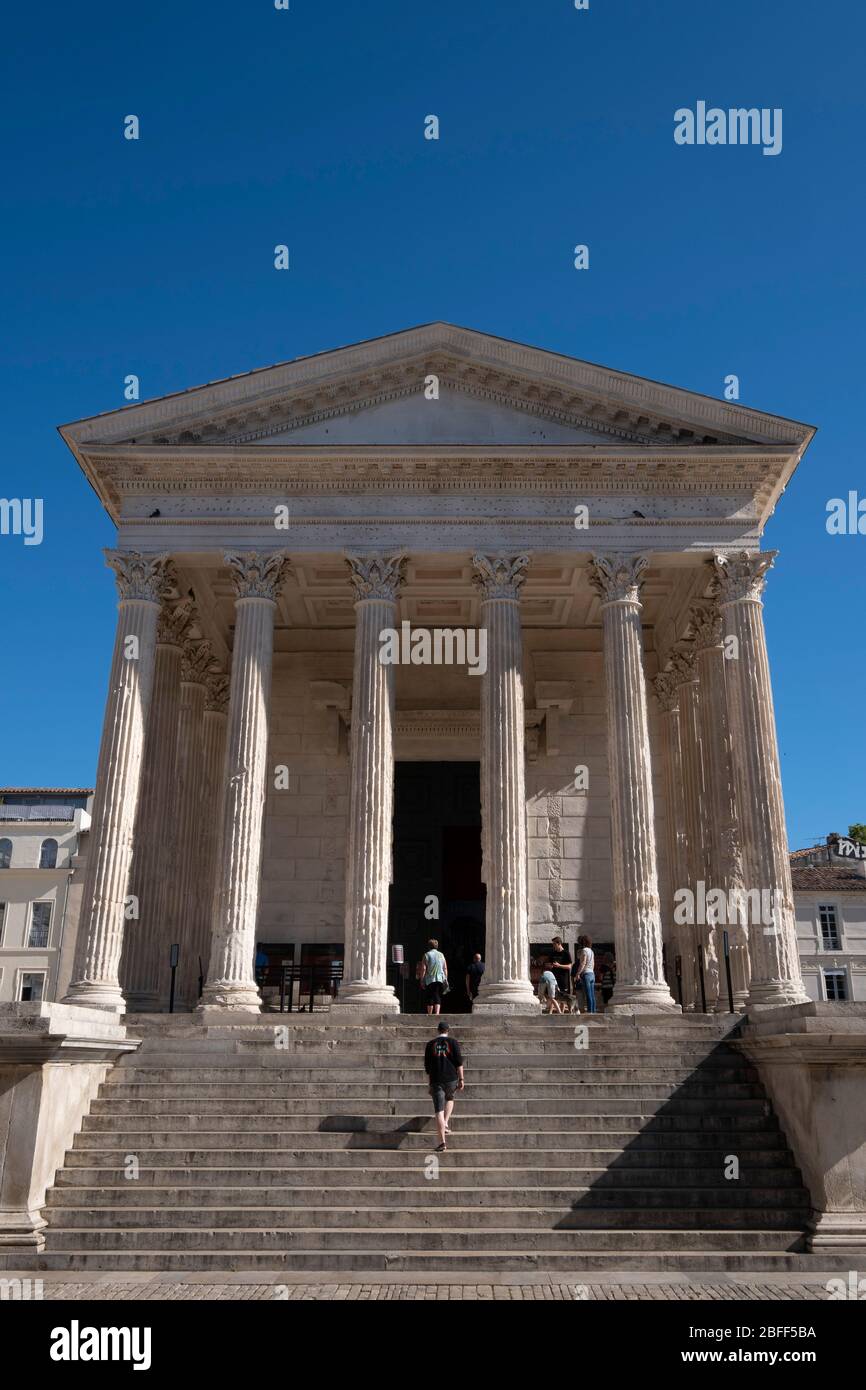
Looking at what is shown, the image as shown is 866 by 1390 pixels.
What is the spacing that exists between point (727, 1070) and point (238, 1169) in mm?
6884

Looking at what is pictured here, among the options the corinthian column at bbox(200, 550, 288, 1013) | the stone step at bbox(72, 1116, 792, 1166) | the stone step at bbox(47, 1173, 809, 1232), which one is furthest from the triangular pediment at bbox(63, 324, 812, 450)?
the stone step at bbox(47, 1173, 809, 1232)

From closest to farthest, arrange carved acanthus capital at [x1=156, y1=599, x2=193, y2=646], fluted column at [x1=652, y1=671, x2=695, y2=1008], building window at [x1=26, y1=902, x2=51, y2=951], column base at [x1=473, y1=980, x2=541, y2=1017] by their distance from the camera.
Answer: column base at [x1=473, y1=980, x2=541, y2=1017], carved acanthus capital at [x1=156, y1=599, x2=193, y2=646], fluted column at [x1=652, y1=671, x2=695, y2=1008], building window at [x1=26, y1=902, x2=51, y2=951]

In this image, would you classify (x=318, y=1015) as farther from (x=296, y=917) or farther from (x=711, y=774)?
(x=711, y=774)

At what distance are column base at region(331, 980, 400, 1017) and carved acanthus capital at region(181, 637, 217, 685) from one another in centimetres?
883

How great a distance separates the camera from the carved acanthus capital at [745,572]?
2109 cm

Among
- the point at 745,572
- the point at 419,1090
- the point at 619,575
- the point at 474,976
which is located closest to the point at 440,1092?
the point at 419,1090

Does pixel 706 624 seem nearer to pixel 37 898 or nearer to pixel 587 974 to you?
pixel 587 974

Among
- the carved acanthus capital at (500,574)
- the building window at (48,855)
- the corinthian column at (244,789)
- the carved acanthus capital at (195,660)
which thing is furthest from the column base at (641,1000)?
the building window at (48,855)

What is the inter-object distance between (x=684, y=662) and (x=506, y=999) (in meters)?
9.91

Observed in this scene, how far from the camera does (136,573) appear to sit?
69.7 ft

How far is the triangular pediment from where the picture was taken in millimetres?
21641

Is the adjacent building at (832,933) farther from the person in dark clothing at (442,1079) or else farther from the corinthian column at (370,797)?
the person in dark clothing at (442,1079)

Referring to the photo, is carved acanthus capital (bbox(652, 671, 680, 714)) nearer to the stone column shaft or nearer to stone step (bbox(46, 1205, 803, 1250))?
the stone column shaft

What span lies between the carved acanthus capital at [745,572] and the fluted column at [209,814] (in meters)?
11.6
